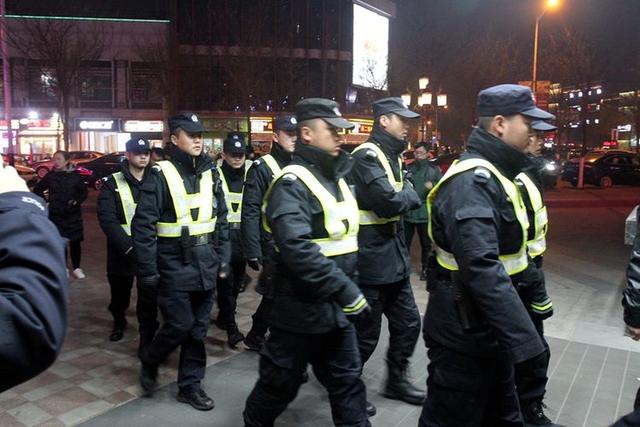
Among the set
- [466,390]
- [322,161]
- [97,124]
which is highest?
[97,124]

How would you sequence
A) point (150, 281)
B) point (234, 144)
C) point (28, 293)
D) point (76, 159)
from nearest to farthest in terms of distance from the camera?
point (28, 293)
point (150, 281)
point (234, 144)
point (76, 159)

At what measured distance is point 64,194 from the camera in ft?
25.0

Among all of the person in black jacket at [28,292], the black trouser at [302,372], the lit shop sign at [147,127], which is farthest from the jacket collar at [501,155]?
the lit shop sign at [147,127]

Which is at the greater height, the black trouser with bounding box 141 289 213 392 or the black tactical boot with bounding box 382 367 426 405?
the black trouser with bounding box 141 289 213 392

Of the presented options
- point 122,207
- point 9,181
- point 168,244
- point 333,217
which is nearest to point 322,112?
point 333,217

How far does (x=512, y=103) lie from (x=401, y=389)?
2.47 metres

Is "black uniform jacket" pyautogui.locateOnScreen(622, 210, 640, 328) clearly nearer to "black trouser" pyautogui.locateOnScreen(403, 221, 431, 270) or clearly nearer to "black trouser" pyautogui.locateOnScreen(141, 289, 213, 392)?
"black trouser" pyautogui.locateOnScreen(141, 289, 213, 392)

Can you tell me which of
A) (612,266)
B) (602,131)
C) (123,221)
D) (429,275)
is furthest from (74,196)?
(602,131)

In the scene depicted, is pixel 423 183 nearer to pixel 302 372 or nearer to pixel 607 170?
pixel 302 372

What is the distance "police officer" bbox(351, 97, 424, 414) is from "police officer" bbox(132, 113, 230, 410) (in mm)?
1174

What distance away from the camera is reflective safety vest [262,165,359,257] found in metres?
3.29

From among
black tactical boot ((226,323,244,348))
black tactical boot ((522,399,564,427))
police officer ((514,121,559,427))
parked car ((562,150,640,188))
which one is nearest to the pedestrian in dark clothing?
black tactical boot ((226,323,244,348))

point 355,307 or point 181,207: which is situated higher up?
point 181,207

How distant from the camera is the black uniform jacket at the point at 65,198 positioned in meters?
7.60
